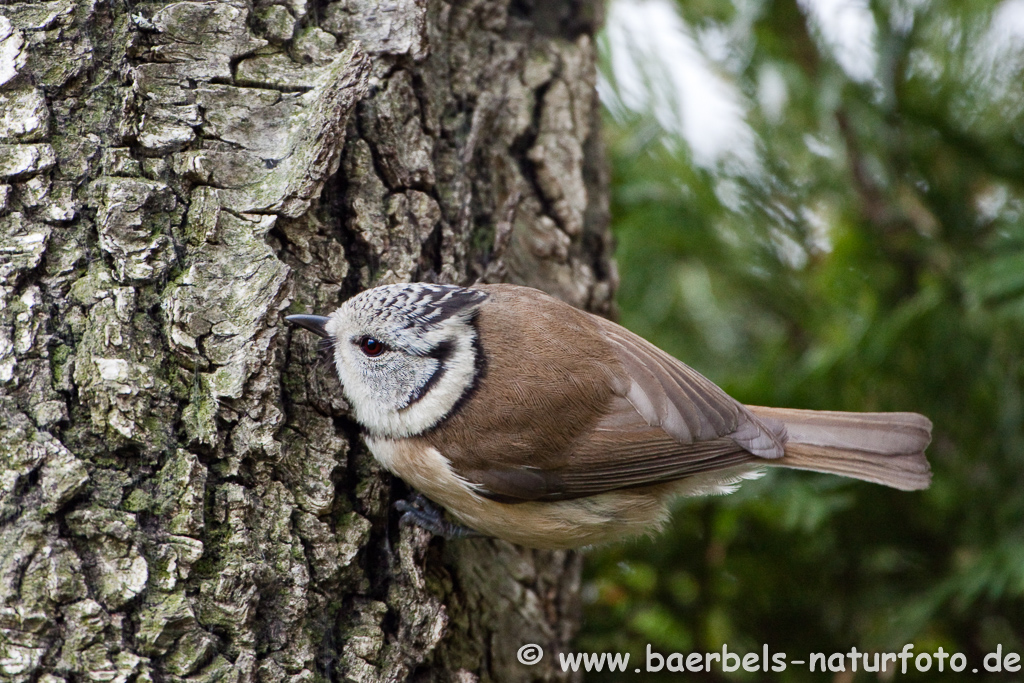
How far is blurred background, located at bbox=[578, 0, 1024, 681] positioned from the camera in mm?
2596

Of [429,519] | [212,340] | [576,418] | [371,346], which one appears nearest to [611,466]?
[576,418]

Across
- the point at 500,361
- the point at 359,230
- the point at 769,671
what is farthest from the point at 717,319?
the point at 359,230

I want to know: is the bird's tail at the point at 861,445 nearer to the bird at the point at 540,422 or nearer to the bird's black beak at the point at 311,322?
the bird at the point at 540,422

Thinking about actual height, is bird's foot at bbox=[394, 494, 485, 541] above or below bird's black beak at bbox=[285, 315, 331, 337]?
below

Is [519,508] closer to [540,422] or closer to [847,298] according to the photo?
[540,422]

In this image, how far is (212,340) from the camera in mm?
1816

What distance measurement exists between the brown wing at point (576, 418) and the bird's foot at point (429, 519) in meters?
0.13

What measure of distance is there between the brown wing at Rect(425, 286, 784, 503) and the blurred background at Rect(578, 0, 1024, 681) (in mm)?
418

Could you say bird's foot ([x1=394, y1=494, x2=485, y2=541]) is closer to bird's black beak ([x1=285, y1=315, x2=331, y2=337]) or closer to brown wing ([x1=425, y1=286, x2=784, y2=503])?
brown wing ([x1=425, y1=286, x2=784, y2=503])

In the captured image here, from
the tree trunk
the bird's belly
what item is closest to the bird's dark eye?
the tree trunk

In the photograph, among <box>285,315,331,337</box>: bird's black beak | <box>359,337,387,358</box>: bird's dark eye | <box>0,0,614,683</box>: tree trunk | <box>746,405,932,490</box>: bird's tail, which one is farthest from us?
<box>746,405,932,490</box>: bird's tail

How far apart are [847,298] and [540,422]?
134cm

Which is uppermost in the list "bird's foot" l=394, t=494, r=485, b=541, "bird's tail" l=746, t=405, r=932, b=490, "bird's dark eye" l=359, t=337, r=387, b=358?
"bird's tail" l=746, t=405, r=932, b=490

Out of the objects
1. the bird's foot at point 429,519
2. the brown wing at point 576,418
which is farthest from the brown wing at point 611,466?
the bird's foot at point 429,519
